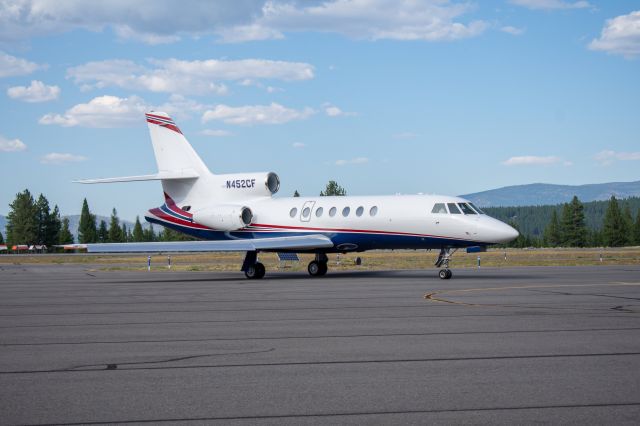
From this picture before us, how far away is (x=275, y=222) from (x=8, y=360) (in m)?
23.4

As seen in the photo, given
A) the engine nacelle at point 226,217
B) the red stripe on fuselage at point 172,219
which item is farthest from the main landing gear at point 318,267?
the red stripe on fuselage at point 172,219

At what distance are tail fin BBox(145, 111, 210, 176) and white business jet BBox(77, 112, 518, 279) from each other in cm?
5

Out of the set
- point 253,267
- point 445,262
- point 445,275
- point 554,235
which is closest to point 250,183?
point 253,267

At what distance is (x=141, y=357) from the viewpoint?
399 inches

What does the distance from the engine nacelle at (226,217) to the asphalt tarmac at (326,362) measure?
49.8 feet

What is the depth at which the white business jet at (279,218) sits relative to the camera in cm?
2841

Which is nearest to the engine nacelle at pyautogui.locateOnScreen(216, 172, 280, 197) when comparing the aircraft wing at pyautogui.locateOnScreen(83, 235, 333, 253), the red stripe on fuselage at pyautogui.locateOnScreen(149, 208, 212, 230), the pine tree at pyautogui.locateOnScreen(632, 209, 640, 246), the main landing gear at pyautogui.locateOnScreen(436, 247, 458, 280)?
the red stripe on fuselage at pyautogui.locateOnScreen(149, 208, 212, 230)

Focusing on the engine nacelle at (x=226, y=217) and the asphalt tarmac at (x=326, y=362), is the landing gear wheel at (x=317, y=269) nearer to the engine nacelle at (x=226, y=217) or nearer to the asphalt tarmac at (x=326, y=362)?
the engine nacelle at (x=226, y=217)

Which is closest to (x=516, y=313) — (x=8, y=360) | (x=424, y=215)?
(x=8, y=360)

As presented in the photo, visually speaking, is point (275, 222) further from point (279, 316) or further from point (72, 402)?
point (72, 402)

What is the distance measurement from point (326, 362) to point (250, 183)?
84.9 feet

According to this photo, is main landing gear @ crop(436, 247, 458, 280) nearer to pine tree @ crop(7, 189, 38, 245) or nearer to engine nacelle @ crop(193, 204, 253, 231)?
engine nacelle @ crop(193, 204, 253, 231)

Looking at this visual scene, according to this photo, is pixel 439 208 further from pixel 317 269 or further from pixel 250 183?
pixel 250 183

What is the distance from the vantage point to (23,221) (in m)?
126
